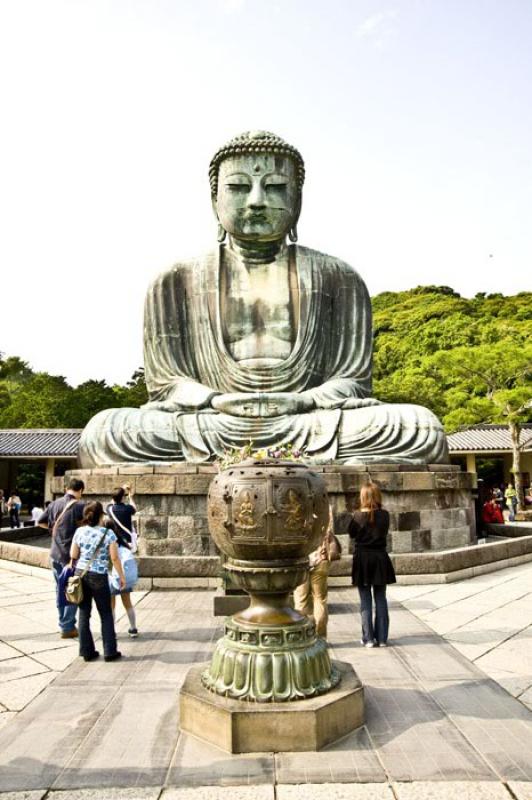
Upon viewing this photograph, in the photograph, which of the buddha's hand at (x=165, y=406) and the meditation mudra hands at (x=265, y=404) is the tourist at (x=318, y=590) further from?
the buddha's hand at (x=165, y=406)

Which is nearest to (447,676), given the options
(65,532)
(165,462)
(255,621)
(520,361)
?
(255,621)

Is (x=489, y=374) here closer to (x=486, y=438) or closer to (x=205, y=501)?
(x=486, y=438)

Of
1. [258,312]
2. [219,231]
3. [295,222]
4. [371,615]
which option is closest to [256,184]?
[295,222]

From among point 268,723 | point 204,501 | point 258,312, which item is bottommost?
point 268,723

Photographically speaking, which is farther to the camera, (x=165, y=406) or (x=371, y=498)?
(x=165, y=406)

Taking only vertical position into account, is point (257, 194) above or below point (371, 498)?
above

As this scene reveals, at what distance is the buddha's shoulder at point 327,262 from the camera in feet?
36.0

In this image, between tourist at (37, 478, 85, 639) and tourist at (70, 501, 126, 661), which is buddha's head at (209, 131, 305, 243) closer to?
tourist at (37, 478, 85, 639)

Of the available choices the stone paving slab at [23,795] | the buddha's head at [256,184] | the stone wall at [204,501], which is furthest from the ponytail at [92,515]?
the buddha's head at [256,184]

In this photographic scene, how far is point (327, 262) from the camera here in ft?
36.2

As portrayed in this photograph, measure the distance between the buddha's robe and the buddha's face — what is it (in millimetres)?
744

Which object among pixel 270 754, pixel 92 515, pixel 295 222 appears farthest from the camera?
pixel 295 222

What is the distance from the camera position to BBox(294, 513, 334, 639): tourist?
4.76m

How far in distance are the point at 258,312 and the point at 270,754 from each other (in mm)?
8325
